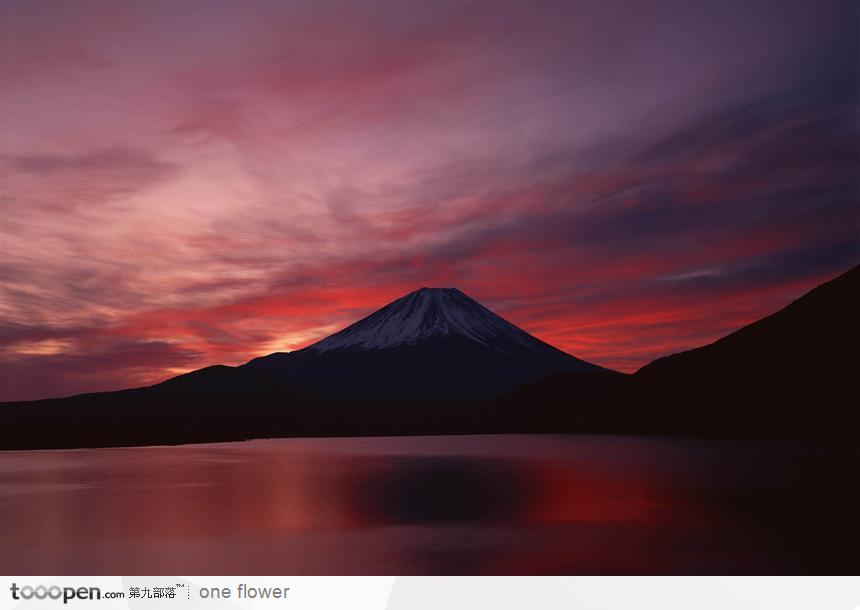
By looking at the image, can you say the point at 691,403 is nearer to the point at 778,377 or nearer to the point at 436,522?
the point at 778,377

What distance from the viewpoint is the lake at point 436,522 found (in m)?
19.3

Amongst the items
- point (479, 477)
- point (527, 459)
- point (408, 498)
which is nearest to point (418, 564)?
point (408, 498)

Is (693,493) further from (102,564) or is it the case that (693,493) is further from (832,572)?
(102,564)

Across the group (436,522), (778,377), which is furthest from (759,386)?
(436,522)

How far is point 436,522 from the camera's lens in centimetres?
2622

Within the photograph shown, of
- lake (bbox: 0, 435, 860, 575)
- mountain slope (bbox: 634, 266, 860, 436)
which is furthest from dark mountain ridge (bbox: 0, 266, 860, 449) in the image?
lake (bbox: 0, 435, 860, 575)
